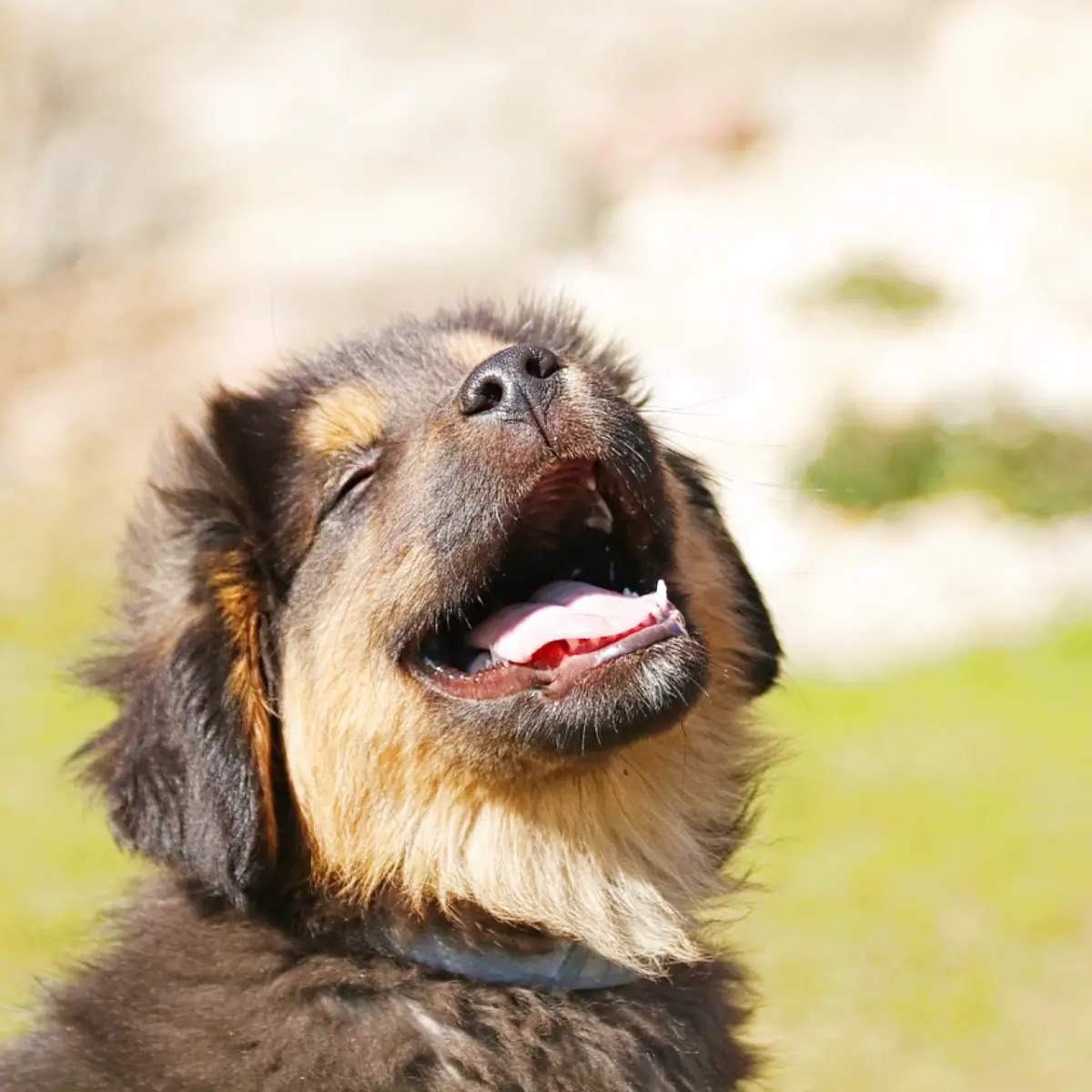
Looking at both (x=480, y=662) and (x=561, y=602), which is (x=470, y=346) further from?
(x=480, y=662)

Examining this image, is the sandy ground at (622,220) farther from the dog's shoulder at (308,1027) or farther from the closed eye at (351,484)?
the dog's shoulder at (308,1027)

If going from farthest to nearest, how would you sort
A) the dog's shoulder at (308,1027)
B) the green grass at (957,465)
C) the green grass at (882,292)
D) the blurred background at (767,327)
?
the green grass at (882,292)
the green grass at (957,465)
the blurred background at (767,327)
the dog's shoulder at (308,1027)

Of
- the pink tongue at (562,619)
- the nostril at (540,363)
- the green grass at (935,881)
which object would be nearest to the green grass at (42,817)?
the pink tongue at (562,619)

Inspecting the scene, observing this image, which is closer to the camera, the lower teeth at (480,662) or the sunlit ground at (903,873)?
the lower teeth at (480,662)

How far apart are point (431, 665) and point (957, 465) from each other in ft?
35.6

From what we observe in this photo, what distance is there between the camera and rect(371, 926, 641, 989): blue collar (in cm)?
366

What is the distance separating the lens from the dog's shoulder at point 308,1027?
345cm

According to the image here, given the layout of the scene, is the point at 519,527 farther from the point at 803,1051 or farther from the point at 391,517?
the point at 803,1051

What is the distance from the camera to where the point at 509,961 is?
12.1 feet

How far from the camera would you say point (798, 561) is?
13531 millimetres

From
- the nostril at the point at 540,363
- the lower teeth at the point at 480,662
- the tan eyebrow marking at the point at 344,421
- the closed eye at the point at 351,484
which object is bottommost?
the lower teeth at the point at 480,662

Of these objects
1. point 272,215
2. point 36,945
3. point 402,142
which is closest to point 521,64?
point 402,142

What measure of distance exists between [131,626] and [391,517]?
0.77 meters

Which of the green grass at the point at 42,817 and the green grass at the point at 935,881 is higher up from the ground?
the green grass at the point at 42,817
